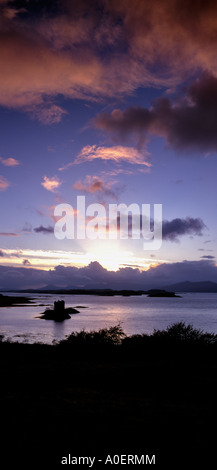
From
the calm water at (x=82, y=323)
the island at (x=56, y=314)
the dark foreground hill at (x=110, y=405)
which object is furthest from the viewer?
the island at (x=56, y=314)

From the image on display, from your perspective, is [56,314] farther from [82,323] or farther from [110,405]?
[110,405]

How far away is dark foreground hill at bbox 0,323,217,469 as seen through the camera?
19.4 feet

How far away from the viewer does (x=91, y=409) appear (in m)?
8.00

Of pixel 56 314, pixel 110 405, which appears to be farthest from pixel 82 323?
pixel 110 405

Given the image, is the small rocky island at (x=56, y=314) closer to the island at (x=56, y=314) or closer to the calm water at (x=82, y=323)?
the island at (x=56, y=314)

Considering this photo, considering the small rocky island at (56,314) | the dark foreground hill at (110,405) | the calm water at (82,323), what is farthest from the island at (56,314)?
the dark foreground hill at (110,405)

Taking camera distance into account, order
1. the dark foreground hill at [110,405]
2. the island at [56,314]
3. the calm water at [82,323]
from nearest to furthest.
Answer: the dark foreground hill at [110,405], the calm water at [82,323], the island at [56,314]

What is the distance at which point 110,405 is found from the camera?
8.37m

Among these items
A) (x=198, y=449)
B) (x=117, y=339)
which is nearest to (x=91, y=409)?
(x=198, y=449)

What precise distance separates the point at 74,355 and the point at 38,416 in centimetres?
876

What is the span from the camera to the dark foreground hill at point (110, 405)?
592 cm

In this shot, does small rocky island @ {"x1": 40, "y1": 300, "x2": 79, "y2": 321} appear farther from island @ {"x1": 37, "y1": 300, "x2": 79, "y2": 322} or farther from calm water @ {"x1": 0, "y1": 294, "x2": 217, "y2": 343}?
calm water @ {"x1": 0, "y1": 294, "x2": 217, "y2": 343}
